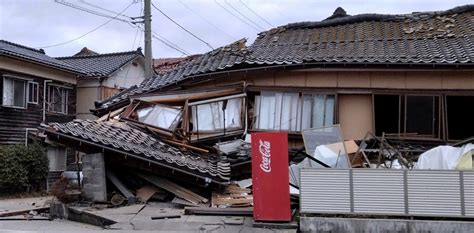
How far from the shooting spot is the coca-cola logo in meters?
8.98

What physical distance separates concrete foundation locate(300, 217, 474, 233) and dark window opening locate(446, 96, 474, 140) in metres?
4.73

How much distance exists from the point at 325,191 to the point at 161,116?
6.03 metres

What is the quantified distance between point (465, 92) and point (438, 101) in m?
0.71

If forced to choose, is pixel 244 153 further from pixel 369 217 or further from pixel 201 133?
pixel 369 217

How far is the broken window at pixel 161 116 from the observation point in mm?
13281

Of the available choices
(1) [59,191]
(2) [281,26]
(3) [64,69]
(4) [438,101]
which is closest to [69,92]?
(3) [64,69]

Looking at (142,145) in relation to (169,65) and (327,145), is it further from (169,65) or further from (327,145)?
(169,65)

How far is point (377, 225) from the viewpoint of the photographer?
8555mm

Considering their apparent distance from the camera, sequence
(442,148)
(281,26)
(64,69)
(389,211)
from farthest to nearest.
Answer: (64,69) < (281,26) < (442,148) < (389,211)

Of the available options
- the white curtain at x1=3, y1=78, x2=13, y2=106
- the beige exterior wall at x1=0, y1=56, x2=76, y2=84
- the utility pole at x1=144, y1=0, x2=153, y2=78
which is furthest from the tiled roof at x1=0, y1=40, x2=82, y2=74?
the utility pole at x1=144, y1=0, x2=153, y2=78

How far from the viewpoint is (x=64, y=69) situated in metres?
22.7

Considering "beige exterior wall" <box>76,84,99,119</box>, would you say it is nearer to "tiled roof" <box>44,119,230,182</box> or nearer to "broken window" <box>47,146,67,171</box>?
"broken window" <box>47,146,67,171</box>

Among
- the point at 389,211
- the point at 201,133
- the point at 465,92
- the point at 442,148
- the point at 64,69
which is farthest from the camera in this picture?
the point at 64,69

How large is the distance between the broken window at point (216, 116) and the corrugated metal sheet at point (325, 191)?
4.68 metres
